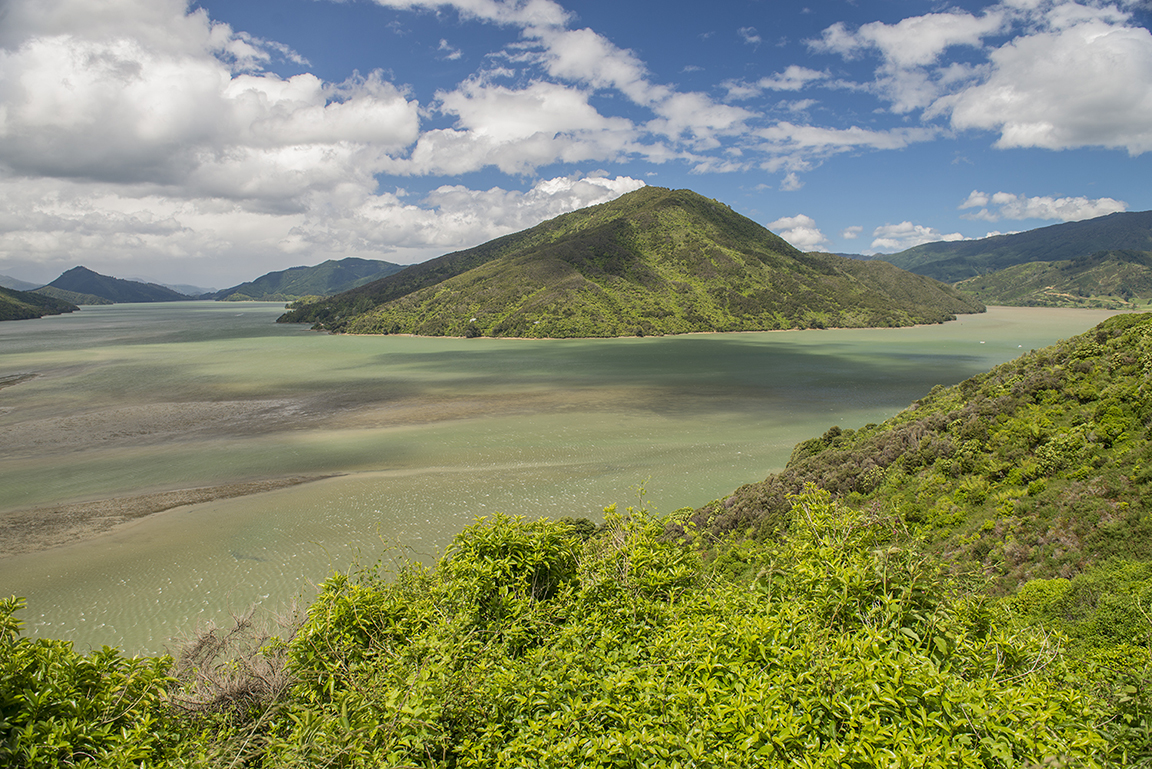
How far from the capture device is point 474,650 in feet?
25.9

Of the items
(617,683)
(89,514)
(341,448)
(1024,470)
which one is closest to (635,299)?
(341,448)

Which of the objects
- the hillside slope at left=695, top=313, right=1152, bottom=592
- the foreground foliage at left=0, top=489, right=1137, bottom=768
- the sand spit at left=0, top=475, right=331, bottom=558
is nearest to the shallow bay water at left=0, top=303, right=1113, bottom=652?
the sand spit at left=0, top=475, right=331, bottom=558

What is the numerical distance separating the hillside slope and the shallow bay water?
8447 mm

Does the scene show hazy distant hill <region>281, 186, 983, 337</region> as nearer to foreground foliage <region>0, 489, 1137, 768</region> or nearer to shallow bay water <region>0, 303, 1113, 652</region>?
shallow bay water <region>0, 303, 1113, 652</region>

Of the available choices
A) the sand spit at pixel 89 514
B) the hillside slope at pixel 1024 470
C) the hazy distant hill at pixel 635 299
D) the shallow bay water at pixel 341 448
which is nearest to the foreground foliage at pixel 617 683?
the shallow bay water at pixel 341 448

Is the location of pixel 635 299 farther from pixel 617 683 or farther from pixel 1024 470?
pixel 617 683

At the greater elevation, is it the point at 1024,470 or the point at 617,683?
the point at 617,683

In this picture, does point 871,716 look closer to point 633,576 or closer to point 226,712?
point 633,576

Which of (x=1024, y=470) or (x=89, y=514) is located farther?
(x=89, y=514)

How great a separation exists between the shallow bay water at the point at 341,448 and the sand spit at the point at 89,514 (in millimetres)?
929

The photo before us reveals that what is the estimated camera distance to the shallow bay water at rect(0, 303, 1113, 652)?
70.3 feet

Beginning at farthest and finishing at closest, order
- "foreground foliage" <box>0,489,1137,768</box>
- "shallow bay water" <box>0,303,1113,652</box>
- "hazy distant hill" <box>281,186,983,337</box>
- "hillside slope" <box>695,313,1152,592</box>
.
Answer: "hazy distant hill" <box>281,186,983,337</box> → "shallow bay water" <box>0,303,1113,652</box> → "hillside slope" <box>695,313,1152,592</box> → "foreground foliage" <box>0,489,1137,768</box>

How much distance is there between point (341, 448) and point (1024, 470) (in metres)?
38.5

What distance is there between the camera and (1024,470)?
18.1 metres
